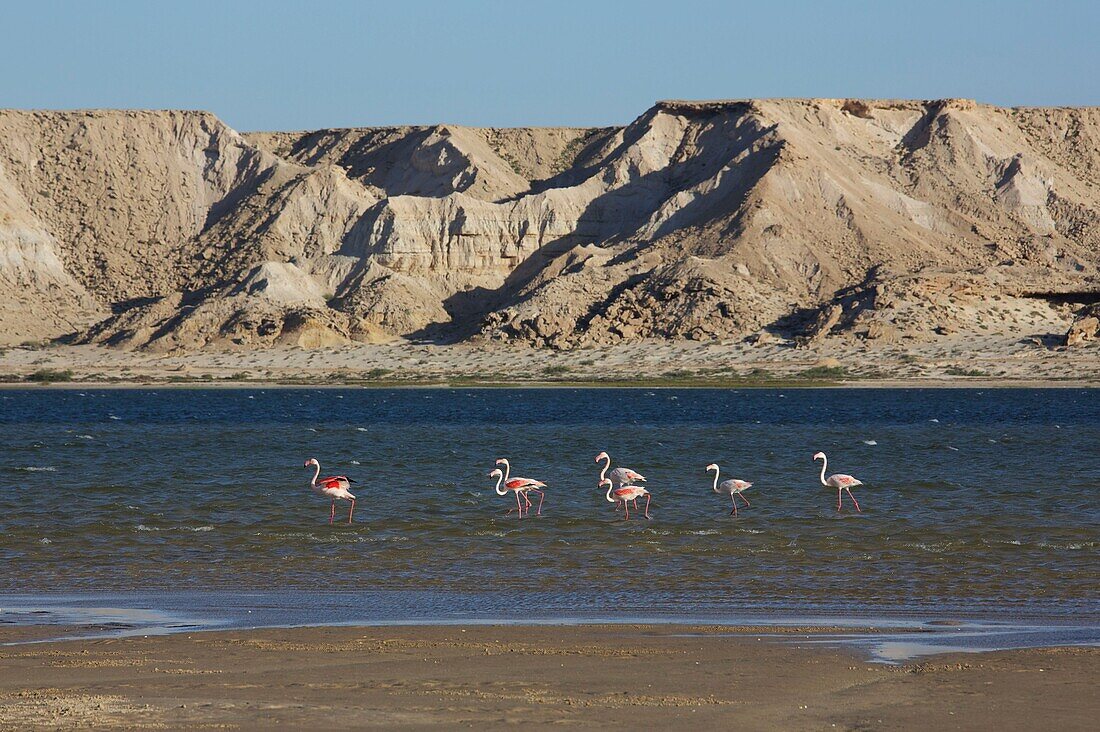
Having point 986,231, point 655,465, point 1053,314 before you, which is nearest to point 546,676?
point 655,465

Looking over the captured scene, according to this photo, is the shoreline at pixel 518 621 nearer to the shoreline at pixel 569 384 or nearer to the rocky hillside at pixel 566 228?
the shoreline at pixel 569 384

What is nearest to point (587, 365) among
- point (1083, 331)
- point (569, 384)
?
point (569, 384)

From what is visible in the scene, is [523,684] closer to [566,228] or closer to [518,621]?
[518,621]

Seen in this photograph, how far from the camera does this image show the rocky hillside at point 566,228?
94.9 meters

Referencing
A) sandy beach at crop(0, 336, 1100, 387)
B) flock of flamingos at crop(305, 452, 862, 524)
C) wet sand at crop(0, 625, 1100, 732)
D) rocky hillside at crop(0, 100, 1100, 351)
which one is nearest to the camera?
wet sand at crop(0, 625, 1100, 732)

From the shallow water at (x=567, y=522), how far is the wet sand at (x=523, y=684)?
2379mm

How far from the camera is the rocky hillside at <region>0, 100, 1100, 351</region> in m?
94.9

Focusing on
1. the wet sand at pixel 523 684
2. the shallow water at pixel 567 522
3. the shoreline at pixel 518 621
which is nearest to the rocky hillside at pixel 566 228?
the shallow water at pixel 567 522

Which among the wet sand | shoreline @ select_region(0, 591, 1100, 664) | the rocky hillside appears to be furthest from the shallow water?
the rocky hillside

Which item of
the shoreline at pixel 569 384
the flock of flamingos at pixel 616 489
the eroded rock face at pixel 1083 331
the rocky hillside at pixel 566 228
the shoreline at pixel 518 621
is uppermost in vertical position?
the rocky hillside at pixel 566 228

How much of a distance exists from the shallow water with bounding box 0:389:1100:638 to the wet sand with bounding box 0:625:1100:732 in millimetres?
2379

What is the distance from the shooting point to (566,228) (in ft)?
370

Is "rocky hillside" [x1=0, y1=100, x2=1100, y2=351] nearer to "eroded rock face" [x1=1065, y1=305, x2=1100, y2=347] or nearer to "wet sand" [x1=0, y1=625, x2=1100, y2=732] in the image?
"eroded rock face" [x1=1065, y1=305, x2=1100, y2=347]

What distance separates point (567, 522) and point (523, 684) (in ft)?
45.7
